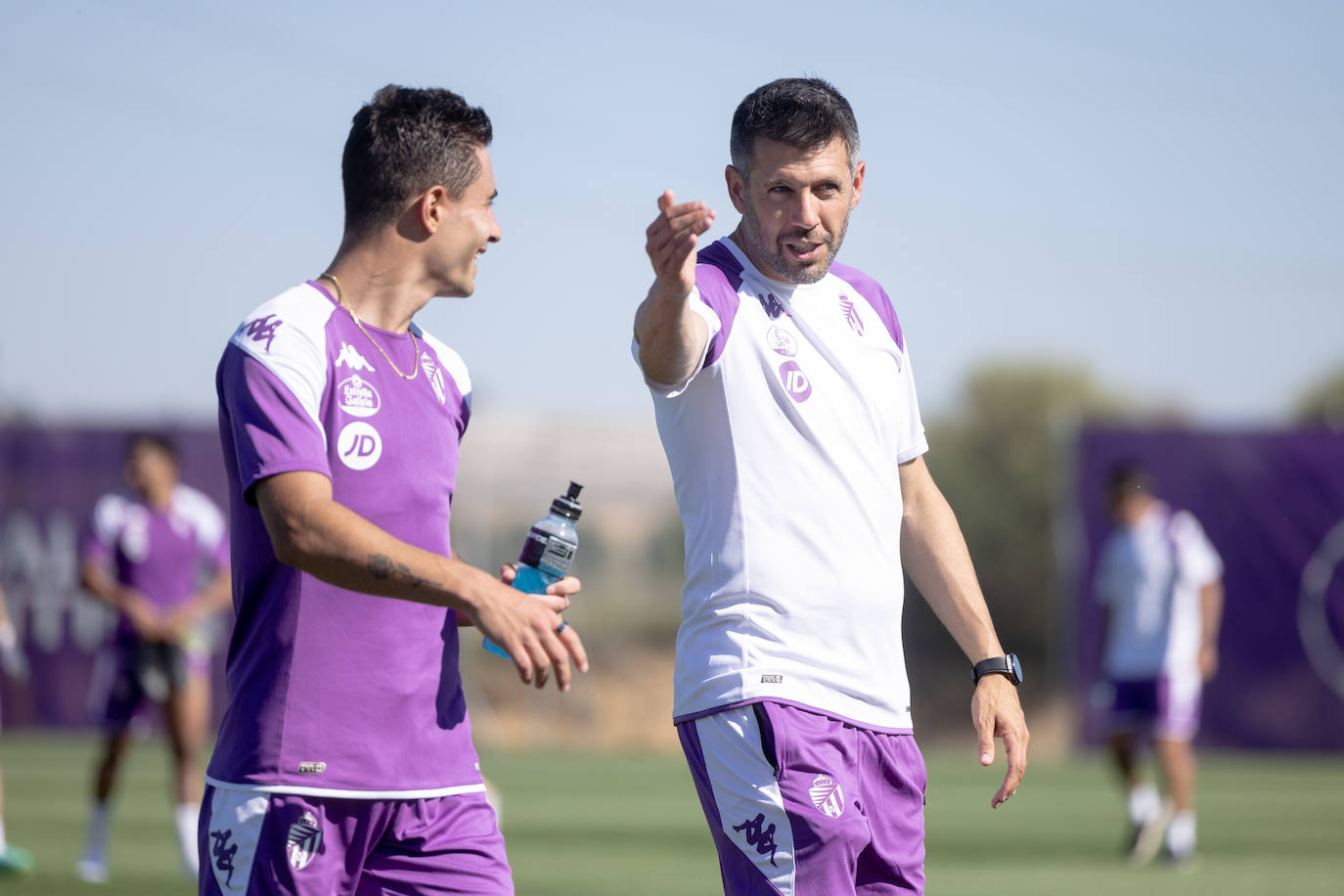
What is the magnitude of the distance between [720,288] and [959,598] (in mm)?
1006

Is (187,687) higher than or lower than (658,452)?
lower

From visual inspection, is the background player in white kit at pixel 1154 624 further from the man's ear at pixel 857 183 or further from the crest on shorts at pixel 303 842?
the crest on shorts at pixel 303 842

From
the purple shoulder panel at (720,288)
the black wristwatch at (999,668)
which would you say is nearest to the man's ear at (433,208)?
the purple shoulder panel at (720,288)

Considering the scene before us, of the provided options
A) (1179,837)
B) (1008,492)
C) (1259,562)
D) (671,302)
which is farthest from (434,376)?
(1008,492)

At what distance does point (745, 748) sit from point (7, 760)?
16712mm

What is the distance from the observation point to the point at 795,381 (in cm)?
400

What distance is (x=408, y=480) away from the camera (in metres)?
3.56

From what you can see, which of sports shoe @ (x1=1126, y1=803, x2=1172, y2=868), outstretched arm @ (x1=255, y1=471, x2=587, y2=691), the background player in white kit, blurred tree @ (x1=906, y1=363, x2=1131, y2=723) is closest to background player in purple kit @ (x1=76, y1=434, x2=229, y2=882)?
sports shoe @ (x1=1126, y1=803, x2=1172, y2=868)

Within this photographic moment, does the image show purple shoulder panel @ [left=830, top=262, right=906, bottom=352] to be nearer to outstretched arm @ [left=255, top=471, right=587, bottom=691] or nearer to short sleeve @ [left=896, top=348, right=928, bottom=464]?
short sleeve @ [left=896, top=348, right=928, bottom=464]

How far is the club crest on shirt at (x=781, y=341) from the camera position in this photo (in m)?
4.01

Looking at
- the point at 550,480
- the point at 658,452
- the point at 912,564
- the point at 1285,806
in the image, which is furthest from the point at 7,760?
the point at 912,564

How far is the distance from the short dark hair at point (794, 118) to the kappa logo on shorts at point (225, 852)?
192 centimetres

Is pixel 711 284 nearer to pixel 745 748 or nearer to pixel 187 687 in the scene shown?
pixel 745 748

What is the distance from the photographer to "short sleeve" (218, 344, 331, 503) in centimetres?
328
